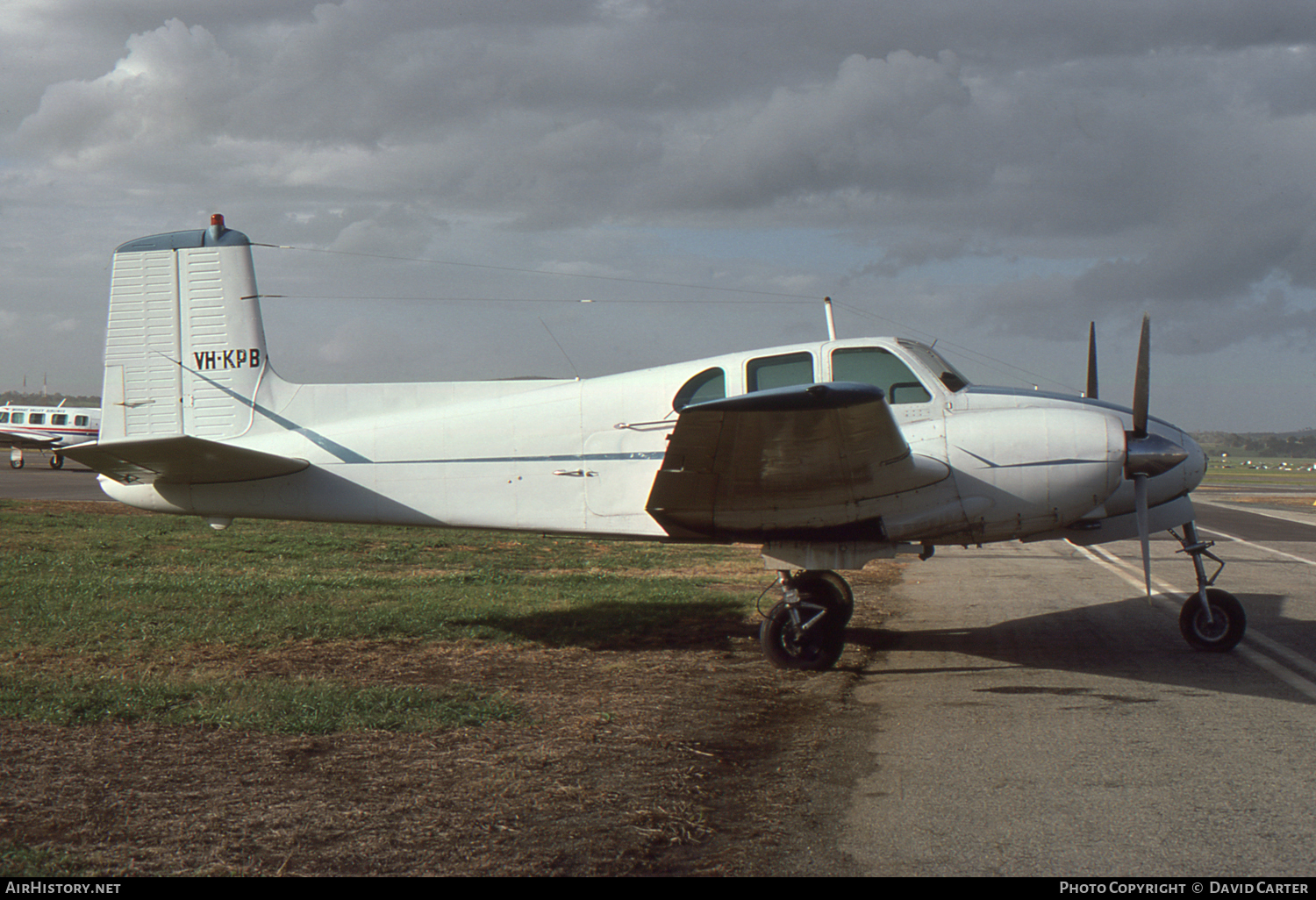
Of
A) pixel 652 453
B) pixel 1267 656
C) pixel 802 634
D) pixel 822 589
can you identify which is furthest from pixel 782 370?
pixel 1267 656

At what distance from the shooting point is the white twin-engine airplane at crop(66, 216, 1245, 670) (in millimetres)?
8375

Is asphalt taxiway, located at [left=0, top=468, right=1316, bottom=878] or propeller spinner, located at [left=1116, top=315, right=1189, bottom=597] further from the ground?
propeller spinner, located at [left=1116, top=315, right=1189, bottom=597]

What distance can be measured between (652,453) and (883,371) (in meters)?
2.30

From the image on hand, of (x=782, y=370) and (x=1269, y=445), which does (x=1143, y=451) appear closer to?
(x=782, y=370)

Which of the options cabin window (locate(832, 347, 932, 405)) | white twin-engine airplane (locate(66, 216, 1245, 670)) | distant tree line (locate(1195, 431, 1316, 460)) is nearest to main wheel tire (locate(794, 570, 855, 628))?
white twin-engine airplane (locate(66, 216, 1245, 670))

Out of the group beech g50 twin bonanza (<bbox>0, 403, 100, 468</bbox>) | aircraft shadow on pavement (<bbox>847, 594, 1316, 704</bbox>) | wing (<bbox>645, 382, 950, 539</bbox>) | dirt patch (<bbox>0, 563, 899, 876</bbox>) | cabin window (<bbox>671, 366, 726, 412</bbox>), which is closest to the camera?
dirt patch (<bbox>0, 563, 899, 876</bbox>)

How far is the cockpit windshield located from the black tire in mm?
3166

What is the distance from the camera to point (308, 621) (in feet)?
33.1

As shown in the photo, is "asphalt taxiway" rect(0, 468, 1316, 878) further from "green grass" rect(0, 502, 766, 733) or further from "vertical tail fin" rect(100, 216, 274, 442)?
"vertical tail fin" rect(100, 216, 274, 442)

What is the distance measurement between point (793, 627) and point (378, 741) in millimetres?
4008

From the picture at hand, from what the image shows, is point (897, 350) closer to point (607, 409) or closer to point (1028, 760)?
point (607, 409)

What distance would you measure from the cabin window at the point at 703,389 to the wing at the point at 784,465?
98cm

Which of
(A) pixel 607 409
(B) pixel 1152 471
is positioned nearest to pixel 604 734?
(A) pixel 607 409

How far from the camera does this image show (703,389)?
29.3ft
